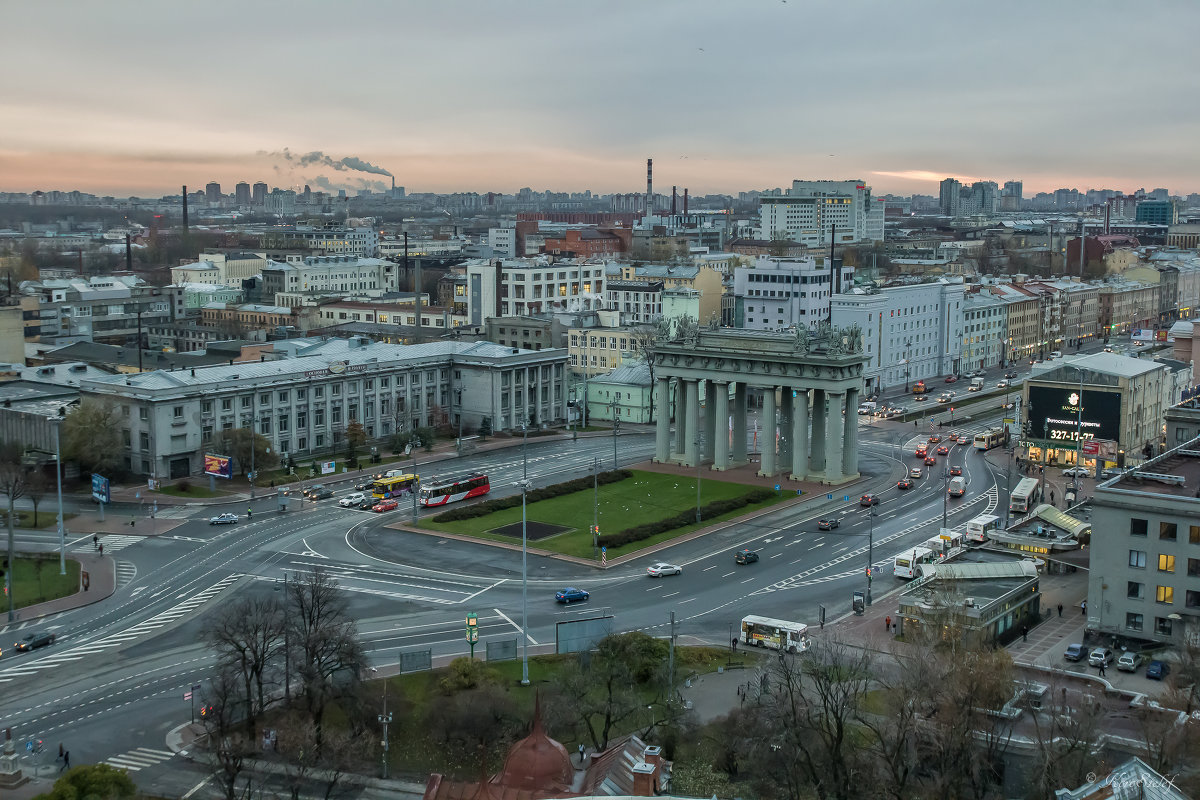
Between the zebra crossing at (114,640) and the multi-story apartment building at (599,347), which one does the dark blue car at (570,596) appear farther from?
the multi-story apartment building at (599,347)

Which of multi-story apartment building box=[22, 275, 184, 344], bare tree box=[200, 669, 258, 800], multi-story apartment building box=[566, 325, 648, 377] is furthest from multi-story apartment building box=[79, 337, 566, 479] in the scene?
bare tree box=[200, 669, 258, 800]

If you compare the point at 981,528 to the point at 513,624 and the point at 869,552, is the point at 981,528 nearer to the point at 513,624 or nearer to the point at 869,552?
the point at 869,552

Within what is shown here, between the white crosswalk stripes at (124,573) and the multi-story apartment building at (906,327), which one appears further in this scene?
the multi-story apartment building at (906,327)

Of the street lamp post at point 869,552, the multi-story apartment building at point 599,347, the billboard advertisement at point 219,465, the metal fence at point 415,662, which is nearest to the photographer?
the metal fence at point 415,662

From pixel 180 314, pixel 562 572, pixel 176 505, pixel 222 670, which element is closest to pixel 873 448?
pixel 562 572

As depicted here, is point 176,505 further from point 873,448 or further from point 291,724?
point 873,448

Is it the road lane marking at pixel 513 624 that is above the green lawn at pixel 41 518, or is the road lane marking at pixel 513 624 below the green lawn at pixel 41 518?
below

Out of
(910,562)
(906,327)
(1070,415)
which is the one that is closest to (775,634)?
(910,562)

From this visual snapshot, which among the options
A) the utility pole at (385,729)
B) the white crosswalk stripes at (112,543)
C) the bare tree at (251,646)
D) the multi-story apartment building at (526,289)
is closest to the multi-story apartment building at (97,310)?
the multi-story apartment building at (526,289)

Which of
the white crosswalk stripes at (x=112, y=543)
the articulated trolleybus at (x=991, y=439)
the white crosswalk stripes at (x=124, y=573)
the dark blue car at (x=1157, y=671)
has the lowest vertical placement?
the white crosswalk stripes at (x=124, y=573)
